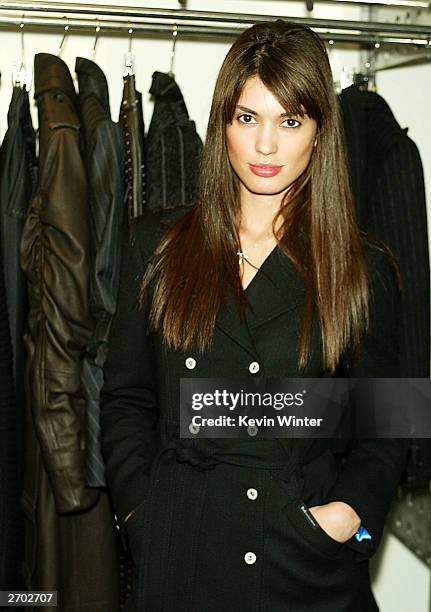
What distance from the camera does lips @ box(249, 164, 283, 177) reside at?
1.48 meters

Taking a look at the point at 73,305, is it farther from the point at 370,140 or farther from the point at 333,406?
the point at 370,140

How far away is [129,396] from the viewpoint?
1596mm

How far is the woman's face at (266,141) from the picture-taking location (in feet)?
4.73

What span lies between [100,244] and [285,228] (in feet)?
1.18

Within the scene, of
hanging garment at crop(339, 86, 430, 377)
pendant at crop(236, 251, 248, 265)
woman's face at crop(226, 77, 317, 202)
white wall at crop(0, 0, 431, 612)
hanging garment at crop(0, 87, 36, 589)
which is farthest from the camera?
white wall at crop(0, 0, 431, 612)

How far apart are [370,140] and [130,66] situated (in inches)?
20.0

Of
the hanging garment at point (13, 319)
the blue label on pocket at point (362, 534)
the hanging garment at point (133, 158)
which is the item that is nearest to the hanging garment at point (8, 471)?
Result: the hanging garment at point (13, 319)

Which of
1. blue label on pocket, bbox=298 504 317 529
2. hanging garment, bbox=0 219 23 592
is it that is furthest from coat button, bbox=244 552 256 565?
hanging garment, bbox=0 219 23 592

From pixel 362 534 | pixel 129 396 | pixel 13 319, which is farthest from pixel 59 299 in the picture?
pixel 362 534

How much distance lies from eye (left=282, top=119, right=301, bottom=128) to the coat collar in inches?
8.1

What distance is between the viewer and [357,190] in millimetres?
1789

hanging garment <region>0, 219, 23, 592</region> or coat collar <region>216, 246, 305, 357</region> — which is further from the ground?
coat collar <region>216, 246, 305, 357</region>

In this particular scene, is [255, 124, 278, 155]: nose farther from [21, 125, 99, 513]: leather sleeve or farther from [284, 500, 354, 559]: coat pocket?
[284, 500, 354, 559]: coat pocket

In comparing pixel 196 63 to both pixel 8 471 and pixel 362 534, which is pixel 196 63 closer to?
pixel 8 471
